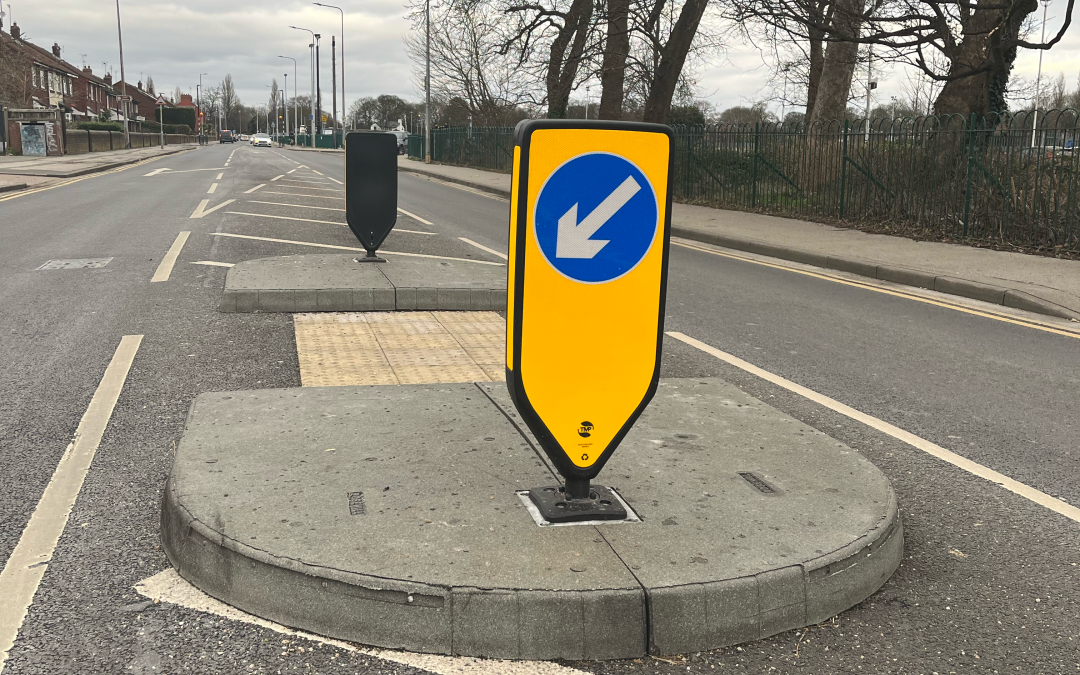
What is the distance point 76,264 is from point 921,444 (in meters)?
8.66

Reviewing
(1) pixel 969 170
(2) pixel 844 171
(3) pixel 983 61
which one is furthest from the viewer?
(2) pixel 844 171

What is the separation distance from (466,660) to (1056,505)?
268cm

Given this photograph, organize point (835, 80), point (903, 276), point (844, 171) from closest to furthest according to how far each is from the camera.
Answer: point (903, 276) → point (844, 171) → point (835, 80)

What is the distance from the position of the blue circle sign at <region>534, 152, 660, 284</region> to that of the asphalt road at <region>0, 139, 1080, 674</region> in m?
1.22

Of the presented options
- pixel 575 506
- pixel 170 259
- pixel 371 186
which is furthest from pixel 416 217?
pixel 575 506

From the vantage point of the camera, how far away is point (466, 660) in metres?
2.55

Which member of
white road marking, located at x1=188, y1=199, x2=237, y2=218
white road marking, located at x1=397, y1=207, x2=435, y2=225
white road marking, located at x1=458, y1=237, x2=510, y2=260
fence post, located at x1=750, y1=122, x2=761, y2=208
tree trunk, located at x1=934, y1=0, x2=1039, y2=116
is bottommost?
white road marking, located at x1=458, y1=237, x2=510, y2=260

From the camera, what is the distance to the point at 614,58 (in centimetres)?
2517

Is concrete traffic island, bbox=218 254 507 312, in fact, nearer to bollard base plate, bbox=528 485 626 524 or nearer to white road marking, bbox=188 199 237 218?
bollard base plate, bbox=528 485 626 524

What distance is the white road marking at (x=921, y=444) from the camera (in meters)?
3.83

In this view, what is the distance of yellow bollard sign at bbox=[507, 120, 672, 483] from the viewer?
281 cm

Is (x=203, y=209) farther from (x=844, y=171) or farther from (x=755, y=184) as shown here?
(x=844, y=171)

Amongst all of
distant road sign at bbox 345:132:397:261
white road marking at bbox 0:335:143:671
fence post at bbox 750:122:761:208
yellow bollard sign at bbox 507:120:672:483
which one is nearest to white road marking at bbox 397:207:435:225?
→ distant road sign at bbox 345:132:397:261

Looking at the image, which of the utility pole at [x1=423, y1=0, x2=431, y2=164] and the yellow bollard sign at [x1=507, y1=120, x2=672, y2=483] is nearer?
the yellow bollard sign at [x1=507, y1=120, x2=672, y2=483]
